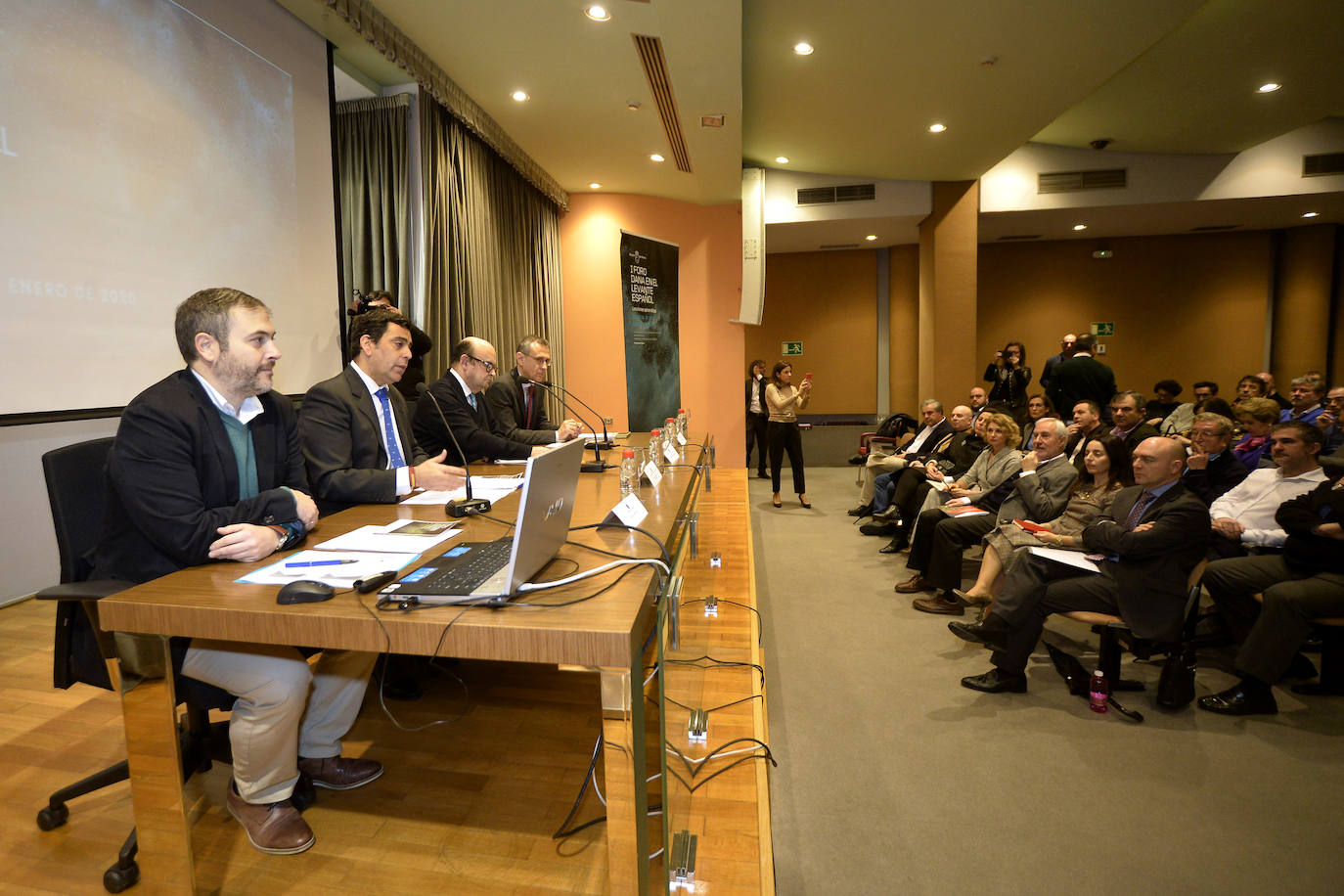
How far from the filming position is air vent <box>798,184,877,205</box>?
7.27 metres

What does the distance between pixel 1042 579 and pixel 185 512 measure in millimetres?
2711

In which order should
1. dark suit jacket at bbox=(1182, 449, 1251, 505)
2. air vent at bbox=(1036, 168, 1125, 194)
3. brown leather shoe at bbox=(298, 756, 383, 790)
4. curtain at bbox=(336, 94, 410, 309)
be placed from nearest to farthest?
brown leather shoe at bbox=(298, 756, 383, 790) < dark suit jacket at bbox=(1182, 449, 1251, 505) < curtain at bbox=(336, 94, 410, 309) < air vent at bbox=(1036, 168, 1125, 194)

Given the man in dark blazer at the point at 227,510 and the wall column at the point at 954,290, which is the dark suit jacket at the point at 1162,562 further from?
the wall column at the point at 954,290

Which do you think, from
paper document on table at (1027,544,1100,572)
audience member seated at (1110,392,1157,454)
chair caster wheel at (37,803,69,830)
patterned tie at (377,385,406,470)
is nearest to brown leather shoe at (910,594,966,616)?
paper document on table at (1027,544,1100,572)

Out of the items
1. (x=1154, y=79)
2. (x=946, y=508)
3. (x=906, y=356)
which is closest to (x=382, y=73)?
(x=946, y=508)

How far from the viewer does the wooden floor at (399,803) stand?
142 cm

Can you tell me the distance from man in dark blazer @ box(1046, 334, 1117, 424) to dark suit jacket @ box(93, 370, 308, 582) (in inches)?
251

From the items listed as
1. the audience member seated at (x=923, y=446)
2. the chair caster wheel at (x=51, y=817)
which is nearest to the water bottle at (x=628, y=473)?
the chair caster wheel at (x=51, y=817)

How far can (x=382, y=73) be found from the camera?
409cm

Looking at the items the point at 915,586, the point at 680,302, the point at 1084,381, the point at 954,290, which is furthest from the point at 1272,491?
the point at 680,302

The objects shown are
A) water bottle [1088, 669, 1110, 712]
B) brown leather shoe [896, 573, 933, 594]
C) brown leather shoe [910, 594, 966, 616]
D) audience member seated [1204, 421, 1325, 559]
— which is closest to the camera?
water bottle [1088, 669, 1110, 712]

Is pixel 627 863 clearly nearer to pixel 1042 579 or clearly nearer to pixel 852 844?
pixel 852 844

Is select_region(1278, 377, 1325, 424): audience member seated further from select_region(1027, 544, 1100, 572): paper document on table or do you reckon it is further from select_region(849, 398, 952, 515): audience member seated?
select_region(1027, 544, 1100, 572): paper document on table

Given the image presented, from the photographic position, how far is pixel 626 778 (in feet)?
3.32
